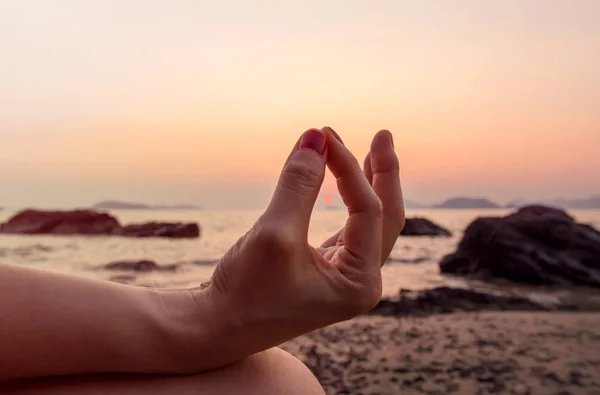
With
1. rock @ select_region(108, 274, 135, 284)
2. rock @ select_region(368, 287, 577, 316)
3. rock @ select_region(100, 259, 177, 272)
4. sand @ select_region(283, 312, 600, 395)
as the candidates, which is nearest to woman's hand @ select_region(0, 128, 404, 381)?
sand @ select_region(283, 312, 600, 395)

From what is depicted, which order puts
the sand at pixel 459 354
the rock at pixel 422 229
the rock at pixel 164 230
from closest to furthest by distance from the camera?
the sand at pixel 459 354, the rock at pixel 164 230, the rock at pixel 422 229

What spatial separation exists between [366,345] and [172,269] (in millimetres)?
4876

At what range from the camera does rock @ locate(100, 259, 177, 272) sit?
26.0 ft

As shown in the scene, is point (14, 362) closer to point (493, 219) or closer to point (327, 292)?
point (327, 292)

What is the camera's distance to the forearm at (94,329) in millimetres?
974

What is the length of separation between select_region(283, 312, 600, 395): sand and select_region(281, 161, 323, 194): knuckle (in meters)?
1.81

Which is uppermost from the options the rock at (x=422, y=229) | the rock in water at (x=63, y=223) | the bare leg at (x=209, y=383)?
the bare leg at (x=209, y=383)

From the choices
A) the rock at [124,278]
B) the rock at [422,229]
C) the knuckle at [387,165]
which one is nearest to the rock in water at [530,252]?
the rock at [124,278]

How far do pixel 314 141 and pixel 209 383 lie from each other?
0.60m

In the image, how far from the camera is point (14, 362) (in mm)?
962

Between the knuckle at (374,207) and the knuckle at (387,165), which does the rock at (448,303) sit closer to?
the knuckle at (387,165)

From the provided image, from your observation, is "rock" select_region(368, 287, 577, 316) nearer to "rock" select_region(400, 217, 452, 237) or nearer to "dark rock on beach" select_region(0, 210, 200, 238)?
"dark rock on beach" select_region(0, 210, 200, 238)

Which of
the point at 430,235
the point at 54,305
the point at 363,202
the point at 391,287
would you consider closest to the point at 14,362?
the point at 54,305

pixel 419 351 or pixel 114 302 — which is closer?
pixel 114 302
